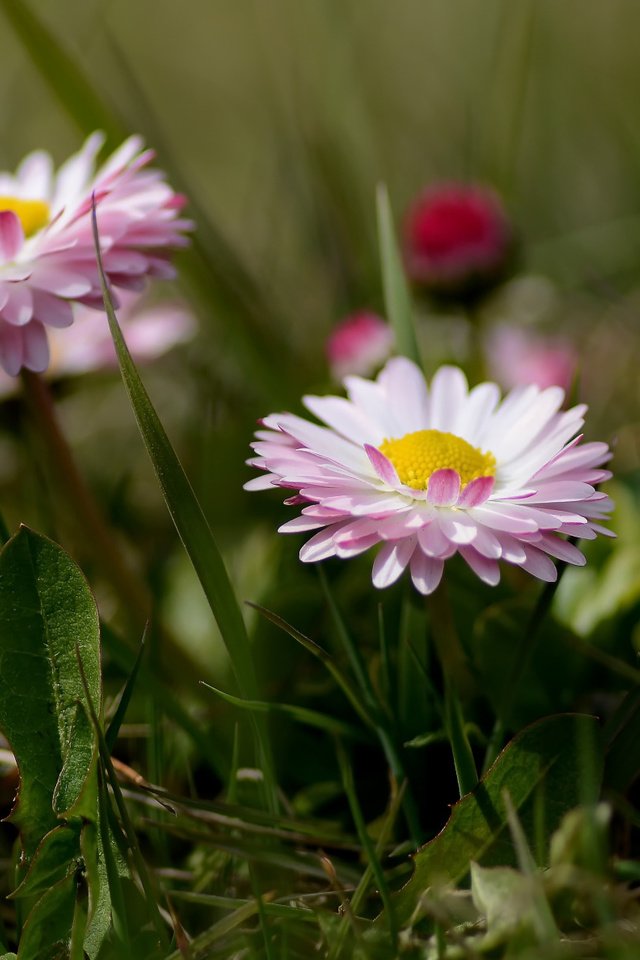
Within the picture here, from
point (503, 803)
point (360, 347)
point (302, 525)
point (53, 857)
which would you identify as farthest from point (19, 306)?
point (360, 347)

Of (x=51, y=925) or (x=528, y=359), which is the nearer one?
(x=51, y=925)

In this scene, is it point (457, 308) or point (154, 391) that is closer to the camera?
point (457, 308)

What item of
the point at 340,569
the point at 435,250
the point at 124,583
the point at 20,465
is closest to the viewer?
the point at 124,583

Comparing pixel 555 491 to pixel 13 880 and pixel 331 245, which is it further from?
pixel 331 245

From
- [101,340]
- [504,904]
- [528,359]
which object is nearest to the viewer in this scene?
[504,904]

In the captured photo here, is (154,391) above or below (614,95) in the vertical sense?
below

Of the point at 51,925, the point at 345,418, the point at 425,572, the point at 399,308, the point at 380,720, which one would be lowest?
the point at 51,925

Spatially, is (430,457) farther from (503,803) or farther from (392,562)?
(503,803)

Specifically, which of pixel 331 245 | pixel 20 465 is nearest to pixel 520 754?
pixel 20 465
